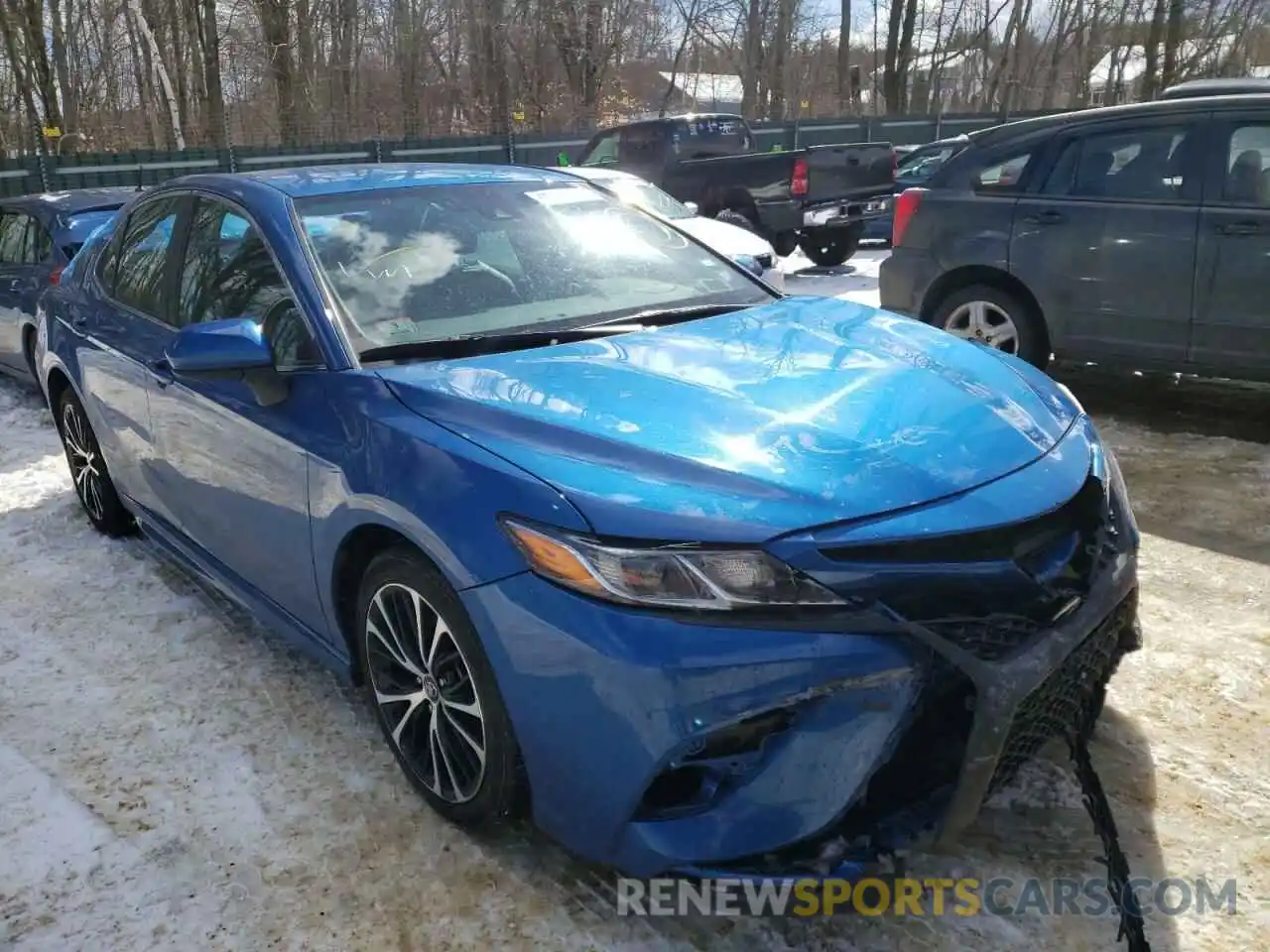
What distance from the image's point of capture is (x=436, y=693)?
2.50 metres

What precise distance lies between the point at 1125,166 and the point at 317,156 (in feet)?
51.4

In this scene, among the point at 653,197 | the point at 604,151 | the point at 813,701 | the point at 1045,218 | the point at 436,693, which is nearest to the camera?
the point at 813,701

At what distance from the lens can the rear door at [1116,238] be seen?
5.22 metres

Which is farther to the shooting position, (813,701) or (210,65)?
(210,65)

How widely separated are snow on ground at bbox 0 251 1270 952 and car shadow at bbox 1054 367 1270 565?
5.9 inches

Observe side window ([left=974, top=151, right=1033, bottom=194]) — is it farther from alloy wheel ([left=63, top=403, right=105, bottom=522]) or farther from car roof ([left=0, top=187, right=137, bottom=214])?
car roof ([left=0, top=187, right=137, bottom=214])

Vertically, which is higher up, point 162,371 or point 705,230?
point 705,230

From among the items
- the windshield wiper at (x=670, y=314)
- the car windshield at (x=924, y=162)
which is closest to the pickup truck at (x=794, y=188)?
the car windshield at (x=924, y=162)

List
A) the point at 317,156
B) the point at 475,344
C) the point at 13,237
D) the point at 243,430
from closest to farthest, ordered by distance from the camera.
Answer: the point at 475,344
the point at 243,430
the point at 13,237
the point at 317,156

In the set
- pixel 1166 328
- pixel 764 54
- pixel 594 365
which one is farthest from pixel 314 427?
pixel 764 54

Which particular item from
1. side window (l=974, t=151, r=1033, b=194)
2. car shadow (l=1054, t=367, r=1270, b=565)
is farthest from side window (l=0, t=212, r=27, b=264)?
car shadow (l=1054, t=367, r=1270, b=565)

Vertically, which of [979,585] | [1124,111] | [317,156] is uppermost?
[1124,111]

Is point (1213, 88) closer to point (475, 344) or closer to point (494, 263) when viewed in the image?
point (494, 263)

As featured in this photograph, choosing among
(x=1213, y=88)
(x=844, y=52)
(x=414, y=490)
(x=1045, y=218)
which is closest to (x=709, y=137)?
(x=1213, y=88)
